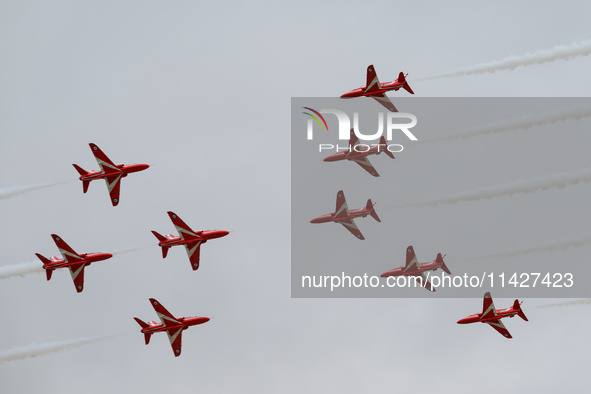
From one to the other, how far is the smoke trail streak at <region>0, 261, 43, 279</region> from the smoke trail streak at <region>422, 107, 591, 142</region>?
1379 inches

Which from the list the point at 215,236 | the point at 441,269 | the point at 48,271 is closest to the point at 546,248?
the point at 441,269

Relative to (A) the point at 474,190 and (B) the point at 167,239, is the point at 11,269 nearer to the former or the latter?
(B) the point at 167,239

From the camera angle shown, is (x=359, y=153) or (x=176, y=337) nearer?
(x=176, y=337)

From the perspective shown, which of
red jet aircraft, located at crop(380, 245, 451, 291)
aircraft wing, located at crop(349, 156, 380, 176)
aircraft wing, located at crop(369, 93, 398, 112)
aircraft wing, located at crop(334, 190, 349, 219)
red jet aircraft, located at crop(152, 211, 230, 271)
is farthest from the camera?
aircraft wing, located at crop(349, 156, 380, 176)

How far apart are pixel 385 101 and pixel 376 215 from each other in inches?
533

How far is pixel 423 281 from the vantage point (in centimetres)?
10875

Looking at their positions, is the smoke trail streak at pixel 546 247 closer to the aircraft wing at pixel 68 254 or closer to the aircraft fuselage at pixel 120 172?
the aircraft fuselage at pixel 120 172

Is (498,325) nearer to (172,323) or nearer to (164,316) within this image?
(172,323)

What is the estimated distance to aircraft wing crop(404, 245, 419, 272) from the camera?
108 m

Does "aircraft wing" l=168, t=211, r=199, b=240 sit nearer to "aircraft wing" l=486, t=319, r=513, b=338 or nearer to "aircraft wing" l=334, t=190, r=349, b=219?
"aircraft wing" l=334, t=190, r=349, b=219

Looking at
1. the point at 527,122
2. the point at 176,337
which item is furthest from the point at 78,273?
the point at 527,122

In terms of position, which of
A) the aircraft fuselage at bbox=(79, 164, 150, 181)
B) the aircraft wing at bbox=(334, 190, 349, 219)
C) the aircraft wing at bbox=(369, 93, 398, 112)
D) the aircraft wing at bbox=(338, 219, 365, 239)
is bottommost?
the aircraft wing at bbox=(338, 219, 365, 239)

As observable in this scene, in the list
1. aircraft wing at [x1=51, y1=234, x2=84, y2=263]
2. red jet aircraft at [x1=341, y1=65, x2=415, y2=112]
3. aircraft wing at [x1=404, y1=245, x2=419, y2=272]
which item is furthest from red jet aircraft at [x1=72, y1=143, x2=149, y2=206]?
aircraft wing at [x1=404, y1=245, x2=419, y2=272]

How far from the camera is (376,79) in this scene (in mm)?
97438
